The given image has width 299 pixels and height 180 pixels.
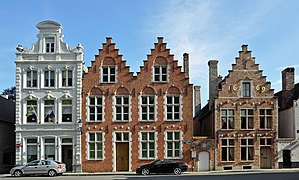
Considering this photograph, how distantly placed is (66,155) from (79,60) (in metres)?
9.21

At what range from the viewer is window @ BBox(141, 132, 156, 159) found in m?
37.6

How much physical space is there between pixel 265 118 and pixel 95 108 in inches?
638

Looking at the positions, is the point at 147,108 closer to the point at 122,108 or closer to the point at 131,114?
the point at 131,114

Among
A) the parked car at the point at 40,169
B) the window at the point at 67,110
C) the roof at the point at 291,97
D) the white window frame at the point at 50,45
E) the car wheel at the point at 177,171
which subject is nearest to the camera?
the parked car at the point at 40,169

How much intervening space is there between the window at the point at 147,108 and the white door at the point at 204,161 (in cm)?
573

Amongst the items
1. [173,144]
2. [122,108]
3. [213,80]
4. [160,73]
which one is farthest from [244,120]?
[122,108]

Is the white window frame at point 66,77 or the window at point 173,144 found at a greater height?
the white window frame at point 66,77

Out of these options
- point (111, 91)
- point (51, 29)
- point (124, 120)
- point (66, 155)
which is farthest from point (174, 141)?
point (51, 29)

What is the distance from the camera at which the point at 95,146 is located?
3738 centimetres

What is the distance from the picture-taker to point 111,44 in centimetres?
3875

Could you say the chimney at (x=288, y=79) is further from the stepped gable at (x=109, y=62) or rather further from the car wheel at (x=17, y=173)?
the car wheel at (x=17, y=173)

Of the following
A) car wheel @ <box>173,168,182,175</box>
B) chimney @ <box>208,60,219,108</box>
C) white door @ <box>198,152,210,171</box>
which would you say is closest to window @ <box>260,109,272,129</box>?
chimney @ <box>208,60,219,108</box>

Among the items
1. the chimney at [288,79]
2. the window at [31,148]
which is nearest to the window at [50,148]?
the window at [31,148]

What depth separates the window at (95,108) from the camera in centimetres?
3778
